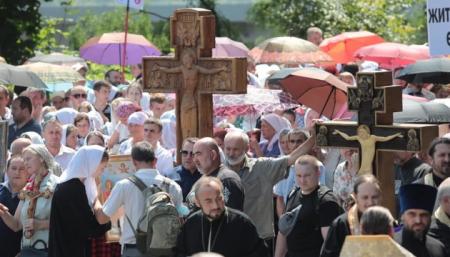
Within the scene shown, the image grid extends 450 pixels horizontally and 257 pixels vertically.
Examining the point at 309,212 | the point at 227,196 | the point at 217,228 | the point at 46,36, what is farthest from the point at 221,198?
the point at 46,36

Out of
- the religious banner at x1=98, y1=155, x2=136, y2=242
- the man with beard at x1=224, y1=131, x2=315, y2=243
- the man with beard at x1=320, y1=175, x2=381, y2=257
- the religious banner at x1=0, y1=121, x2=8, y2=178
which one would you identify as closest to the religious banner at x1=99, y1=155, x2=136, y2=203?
the religious banner at x1=98, y1=155, x2=136, y2=242

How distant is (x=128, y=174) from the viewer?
13.7 m

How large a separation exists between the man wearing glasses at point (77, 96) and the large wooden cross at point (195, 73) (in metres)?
5.62

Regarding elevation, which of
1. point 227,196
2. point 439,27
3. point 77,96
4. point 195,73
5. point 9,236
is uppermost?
point 439,27

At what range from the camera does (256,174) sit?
13.1 m

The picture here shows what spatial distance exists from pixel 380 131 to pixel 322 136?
606 millimetres

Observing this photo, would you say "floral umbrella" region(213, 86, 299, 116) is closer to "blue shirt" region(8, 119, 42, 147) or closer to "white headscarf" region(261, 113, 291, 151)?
"white headscarf" region(261, 113, 291, 151)

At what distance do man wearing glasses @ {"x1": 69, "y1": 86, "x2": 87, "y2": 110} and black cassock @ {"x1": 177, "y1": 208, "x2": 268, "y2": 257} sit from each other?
834cm

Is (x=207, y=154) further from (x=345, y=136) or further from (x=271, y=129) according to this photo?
(x=271, y=129)

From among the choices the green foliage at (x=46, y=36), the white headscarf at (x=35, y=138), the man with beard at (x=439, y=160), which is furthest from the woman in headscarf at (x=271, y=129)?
the green foliage at (x=46, y=36)

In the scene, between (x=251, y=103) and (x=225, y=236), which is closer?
(x=225, y=236)

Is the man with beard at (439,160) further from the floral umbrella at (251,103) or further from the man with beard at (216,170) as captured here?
the floral umbrella at (251,103)

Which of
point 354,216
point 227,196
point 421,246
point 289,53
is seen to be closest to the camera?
point 421,246

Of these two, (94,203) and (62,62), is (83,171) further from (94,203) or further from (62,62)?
(62,62)
